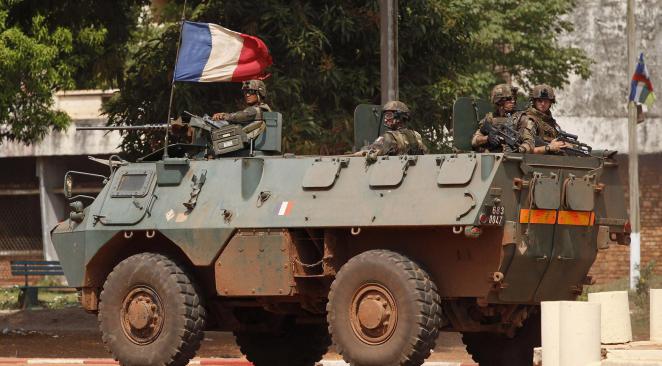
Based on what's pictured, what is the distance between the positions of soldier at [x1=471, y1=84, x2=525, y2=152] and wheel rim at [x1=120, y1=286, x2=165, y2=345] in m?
3.26

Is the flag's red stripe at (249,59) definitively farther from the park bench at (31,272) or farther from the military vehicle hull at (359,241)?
the park bench at (31,272)

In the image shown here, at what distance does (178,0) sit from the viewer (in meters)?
24.9

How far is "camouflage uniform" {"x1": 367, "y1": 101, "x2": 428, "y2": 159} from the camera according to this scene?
15031mm

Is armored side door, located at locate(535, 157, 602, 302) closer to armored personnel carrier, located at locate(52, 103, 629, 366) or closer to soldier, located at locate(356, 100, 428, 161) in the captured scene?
armored personnel carrier, located at locate(52, 103, 629, 366)

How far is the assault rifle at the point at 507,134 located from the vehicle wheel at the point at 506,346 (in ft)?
5.74

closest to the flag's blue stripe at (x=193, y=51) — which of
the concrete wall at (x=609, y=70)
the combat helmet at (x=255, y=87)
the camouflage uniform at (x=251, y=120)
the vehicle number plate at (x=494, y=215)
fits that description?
the combat helmet at (x=255, y=87)

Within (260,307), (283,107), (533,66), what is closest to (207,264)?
(260,307)

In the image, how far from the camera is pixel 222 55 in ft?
59.6

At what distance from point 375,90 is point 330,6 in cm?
141

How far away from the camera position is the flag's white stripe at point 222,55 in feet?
59.0

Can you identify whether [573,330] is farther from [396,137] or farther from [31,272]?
[31,272]

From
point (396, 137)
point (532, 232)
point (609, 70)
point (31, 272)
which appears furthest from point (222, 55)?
point (609, 70)

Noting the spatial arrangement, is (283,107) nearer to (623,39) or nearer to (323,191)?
(323,191)

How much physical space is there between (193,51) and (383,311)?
5104 mm
